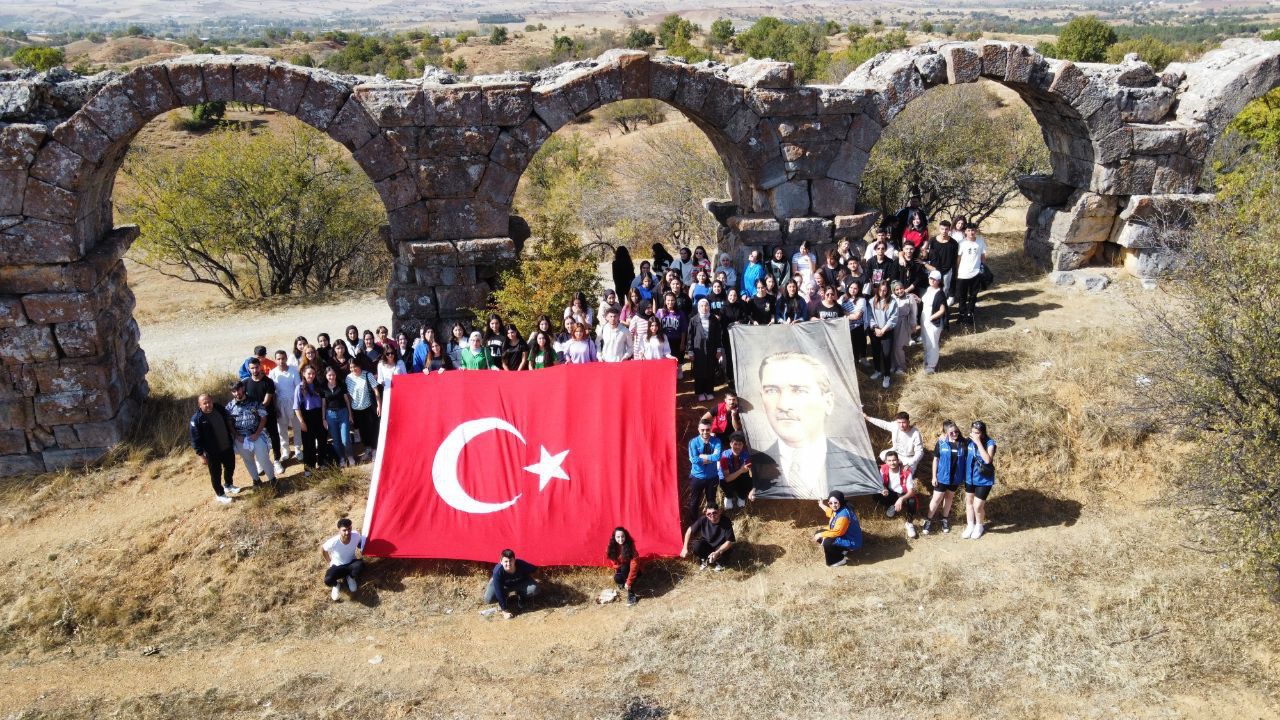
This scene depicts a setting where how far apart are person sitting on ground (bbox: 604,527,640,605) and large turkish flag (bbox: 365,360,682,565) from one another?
181 mm

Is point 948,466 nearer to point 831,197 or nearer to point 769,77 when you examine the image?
point 831,197

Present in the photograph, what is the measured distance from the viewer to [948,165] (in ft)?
57.0

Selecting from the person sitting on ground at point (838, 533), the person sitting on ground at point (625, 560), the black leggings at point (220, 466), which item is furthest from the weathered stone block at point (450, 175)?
the person sitting on ground at point (838, 533)

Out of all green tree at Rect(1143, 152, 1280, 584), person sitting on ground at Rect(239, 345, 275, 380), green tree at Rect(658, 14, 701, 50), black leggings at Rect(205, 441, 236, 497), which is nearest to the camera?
green tree at Rect(1143, 152, 1280, 584)

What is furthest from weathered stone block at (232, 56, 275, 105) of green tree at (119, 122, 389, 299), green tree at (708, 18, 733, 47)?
green tree at (708, 18, 733, 47)

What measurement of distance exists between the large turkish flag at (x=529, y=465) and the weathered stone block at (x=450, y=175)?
8.68ft

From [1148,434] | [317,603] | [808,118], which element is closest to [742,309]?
[808,118]

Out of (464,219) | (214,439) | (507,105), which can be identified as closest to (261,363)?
(214,439)

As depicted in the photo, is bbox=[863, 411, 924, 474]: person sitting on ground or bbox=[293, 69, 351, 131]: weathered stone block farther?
bbox=[293, 69, 351, 131]: weathered stone block

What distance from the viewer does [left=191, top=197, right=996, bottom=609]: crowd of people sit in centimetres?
930

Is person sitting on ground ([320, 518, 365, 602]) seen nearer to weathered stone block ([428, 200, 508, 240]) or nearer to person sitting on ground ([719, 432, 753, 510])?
person sitting on ground ([719, 432, 753, 510])

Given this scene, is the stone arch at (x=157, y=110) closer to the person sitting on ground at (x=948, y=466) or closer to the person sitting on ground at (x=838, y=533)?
the person sitting on ground at (x=838, y=533)

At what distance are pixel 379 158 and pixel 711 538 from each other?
5905 millimetres

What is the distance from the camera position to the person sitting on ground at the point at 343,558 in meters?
8.98
